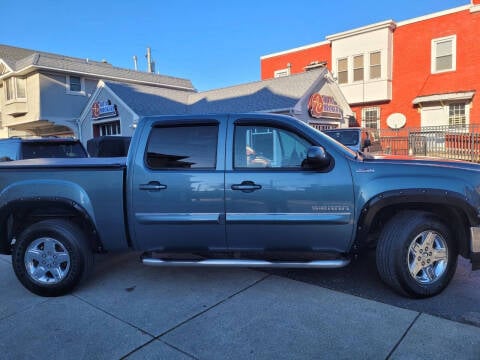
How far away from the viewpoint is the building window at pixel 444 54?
739 inches

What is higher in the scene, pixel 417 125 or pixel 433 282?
pixel 417 125

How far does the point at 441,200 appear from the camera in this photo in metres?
3.42

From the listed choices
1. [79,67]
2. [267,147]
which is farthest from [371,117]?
[267,147]

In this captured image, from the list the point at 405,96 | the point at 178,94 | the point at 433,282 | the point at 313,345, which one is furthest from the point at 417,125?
the point at 313,345

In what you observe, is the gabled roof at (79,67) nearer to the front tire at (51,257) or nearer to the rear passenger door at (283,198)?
the front tire at (51,257)

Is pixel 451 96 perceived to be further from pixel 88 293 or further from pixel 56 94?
pixel 56 94

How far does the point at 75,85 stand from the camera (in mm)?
22547

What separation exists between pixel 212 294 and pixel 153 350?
105 centimetres

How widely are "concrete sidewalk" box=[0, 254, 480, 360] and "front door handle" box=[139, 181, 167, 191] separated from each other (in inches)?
44.9

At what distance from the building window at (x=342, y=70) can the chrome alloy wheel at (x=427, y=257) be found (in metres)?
20.0

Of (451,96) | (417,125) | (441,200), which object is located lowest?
(441,200)

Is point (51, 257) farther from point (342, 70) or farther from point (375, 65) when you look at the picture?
point (342, 70)

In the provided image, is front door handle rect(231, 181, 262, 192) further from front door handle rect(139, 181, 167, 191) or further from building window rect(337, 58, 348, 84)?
building window rect(337, 58, 348, 84)

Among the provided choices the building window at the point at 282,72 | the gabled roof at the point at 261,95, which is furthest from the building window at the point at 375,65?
the gabled roof at the point at 261,95
